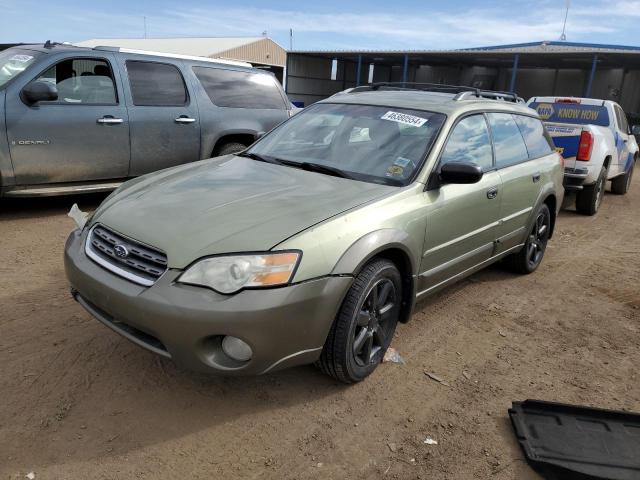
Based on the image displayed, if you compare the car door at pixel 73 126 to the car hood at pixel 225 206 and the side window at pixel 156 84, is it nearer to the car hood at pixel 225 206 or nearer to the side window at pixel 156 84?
the side window at pixel 156 84

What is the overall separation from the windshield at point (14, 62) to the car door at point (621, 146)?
28.3ft

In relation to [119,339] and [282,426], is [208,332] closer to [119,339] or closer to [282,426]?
[282,426]

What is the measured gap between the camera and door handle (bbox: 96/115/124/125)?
579 centimetres

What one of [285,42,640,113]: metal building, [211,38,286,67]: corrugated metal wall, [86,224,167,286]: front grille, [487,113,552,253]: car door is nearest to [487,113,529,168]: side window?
[487,113,552,253]: car door

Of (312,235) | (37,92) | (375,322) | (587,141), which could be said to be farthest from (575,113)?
(37,92)

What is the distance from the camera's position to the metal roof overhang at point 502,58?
22141mm

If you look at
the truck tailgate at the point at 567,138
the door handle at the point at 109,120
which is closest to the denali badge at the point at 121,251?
the door handle at the point at 109,120

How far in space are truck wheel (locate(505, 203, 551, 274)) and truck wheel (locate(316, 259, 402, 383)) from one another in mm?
2233

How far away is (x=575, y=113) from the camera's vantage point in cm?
878

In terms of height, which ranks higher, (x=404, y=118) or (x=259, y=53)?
(x=259, y=53)

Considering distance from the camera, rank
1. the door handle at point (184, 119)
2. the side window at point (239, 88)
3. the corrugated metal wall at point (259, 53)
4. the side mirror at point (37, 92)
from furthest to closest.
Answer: the corrugated metal wall at point (259, 53) < the side window at point (239, 88) < the door handle at point (184, 119) < the side mirror at point (37, 92)

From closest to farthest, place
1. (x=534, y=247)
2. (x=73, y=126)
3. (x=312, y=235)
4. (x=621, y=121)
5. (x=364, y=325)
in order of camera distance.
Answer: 1. (x=312, y=235)
2. (x=364, y=325)
3. (x=534, y=247)
4. (x=73, y=126)
5. (x=621, y=121)

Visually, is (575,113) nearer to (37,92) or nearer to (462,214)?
(462,214)

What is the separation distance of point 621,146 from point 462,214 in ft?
23.4
